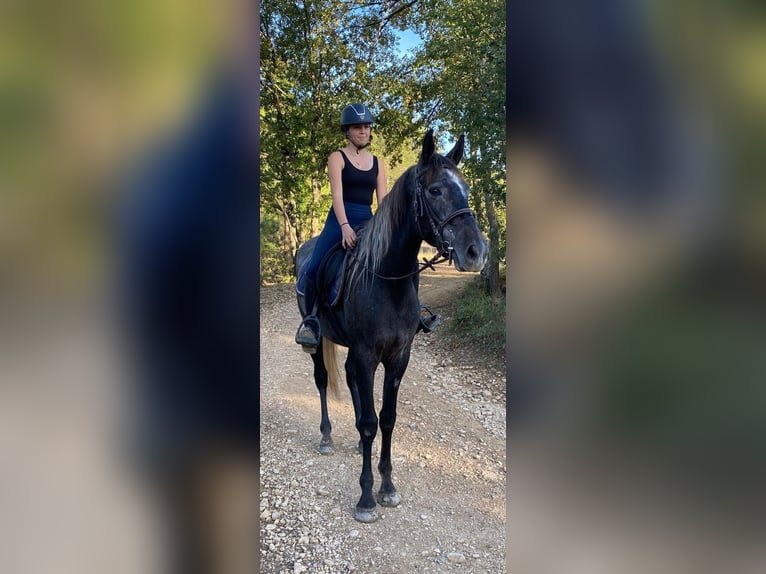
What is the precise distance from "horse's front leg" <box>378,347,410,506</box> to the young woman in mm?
424

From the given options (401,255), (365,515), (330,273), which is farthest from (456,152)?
(365,515)

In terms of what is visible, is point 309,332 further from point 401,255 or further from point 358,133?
point 358,133

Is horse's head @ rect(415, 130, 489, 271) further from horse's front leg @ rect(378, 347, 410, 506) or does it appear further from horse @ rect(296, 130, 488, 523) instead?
horse's front leg @ rect(378, 347, 410, 506)

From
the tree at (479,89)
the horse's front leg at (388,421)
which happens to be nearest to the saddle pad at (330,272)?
the horse's front leg at (388,421)

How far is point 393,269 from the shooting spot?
9.17ft

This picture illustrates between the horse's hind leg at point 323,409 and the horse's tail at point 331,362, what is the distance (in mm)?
64

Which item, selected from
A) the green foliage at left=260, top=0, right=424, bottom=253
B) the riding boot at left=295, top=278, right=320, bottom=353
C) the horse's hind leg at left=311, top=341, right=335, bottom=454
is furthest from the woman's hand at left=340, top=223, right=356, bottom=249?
the green foliage at left=260, top=0, right=424, bottom=253

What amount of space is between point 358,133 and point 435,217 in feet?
3.40
